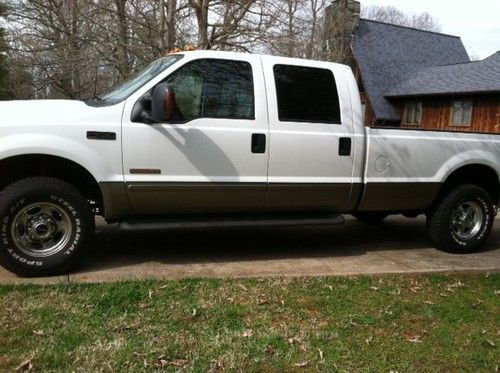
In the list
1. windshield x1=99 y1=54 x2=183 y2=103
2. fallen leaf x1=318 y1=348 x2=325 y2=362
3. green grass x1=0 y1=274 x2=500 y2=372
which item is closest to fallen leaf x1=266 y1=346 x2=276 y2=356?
green grass x1=0 y1=274 x2=500 y2=372

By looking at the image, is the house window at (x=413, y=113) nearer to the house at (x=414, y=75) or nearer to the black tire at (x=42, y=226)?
the house at (x=414, y=75)

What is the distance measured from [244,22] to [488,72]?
19.6 m

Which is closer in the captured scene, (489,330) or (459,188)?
(489,330)

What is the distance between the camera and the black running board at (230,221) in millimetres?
5121

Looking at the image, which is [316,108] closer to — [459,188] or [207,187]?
[207,187]

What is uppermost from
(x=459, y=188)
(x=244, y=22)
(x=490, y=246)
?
(x=244, y=22)

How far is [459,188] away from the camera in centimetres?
641

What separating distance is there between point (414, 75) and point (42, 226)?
3478 cm

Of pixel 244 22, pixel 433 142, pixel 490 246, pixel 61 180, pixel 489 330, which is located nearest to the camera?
pixel 489 330

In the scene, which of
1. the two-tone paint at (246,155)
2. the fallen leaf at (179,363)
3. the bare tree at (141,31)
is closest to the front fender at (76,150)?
the two-tone paint at (246,155)

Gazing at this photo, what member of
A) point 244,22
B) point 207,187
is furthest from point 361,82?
point 207,187

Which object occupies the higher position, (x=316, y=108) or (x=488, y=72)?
(x=488, y=72)

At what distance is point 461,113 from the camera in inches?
1169

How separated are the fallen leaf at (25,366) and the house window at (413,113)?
106ft
